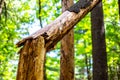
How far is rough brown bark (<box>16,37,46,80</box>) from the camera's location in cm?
265

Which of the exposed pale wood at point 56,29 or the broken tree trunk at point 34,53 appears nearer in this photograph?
the broken tree trunk at point 34,53

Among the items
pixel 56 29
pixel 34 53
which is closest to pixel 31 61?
pixel 34 53

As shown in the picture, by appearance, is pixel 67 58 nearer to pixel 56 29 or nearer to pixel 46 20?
pixel 56 29

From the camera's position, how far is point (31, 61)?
2.67m

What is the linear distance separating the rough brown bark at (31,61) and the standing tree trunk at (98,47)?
5713mm

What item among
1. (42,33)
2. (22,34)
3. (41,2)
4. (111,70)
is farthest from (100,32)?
(22,34)

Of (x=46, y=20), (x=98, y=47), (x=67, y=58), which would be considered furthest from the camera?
(x=46, y=20)

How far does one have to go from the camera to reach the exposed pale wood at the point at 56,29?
285 centimetres

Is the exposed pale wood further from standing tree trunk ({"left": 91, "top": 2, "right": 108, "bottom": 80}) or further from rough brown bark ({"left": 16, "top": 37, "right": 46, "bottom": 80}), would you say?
standing tree trunk ({"left": 91, "top": 2, "right": 108, "bottom": 80})

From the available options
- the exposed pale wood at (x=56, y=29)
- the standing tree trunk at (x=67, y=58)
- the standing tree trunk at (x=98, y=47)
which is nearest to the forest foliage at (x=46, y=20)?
the standing tree trunk at (x=98, y=47)

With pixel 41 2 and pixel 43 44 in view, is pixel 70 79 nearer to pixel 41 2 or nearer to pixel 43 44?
pixel 43 44

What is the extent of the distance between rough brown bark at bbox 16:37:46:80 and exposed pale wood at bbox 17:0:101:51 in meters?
0.07

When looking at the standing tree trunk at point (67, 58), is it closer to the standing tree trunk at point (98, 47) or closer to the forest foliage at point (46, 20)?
the standing tree trunk at point (98, 47)

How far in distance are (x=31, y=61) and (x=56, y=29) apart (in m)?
0.54
